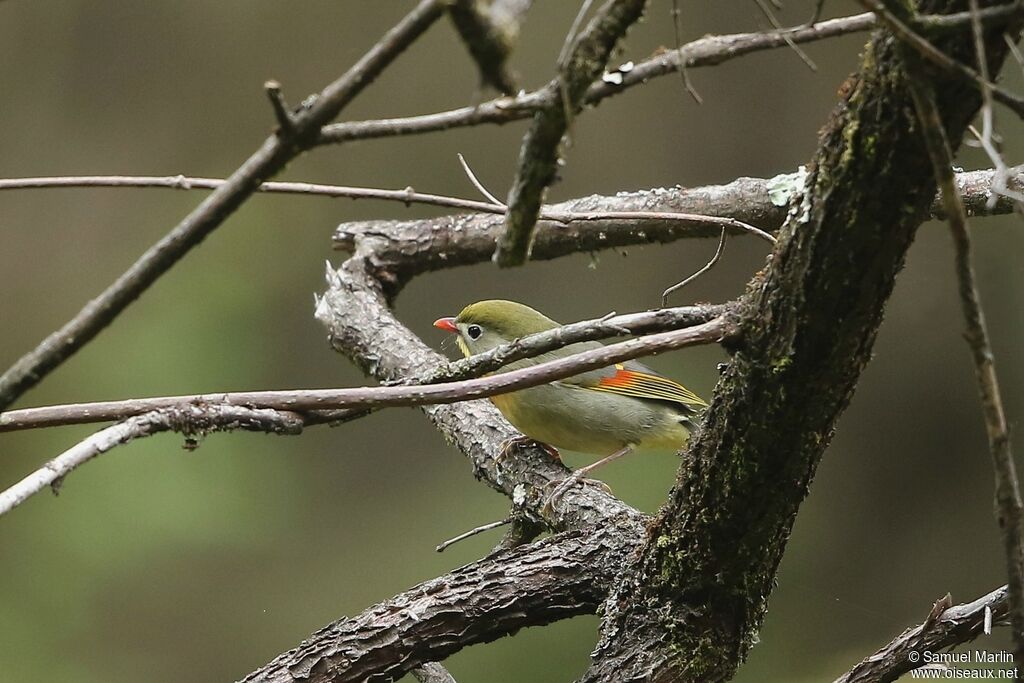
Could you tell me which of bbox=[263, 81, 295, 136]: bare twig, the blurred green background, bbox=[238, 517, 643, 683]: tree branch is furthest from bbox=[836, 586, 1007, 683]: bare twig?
the blurred green background

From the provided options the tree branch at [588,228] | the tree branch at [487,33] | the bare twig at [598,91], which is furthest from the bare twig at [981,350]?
the tree branch at [588,228]

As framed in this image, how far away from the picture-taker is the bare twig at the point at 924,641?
2.00 meters

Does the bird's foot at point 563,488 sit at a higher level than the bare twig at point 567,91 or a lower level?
lower

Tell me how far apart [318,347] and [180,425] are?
200 inches

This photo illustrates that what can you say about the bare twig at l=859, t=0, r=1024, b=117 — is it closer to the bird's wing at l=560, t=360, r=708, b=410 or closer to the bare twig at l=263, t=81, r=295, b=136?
the bare twig at l=263, t=81, r=295, b=136

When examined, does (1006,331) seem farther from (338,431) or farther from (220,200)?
(220,200)

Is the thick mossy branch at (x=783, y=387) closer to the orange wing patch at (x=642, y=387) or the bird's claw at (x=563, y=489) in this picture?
the bird's claw at (x=563, y=489)

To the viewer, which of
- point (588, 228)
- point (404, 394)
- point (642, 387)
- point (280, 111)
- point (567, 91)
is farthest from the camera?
point (642, 387)

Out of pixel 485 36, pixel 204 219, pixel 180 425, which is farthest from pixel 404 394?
pixel 485 36

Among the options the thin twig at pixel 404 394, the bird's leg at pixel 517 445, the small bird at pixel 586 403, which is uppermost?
the small bird at pixel 586 403

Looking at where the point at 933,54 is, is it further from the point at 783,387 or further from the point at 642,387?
the point at 642,387

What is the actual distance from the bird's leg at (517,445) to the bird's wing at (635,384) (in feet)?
1.08

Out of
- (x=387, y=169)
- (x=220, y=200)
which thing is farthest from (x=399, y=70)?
(x=220, y=200)

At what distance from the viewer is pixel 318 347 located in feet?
21.6
